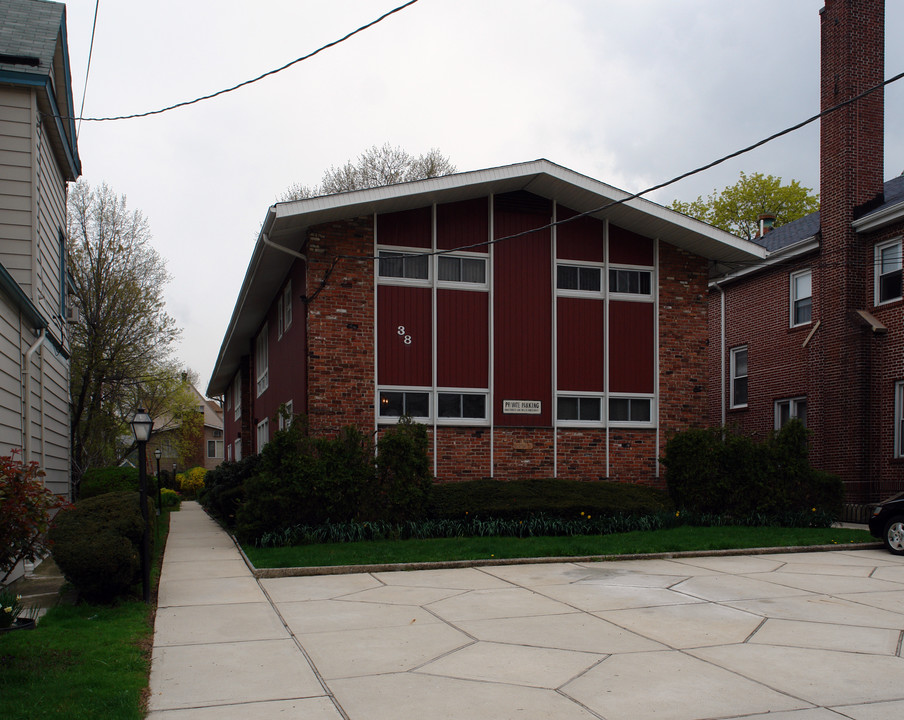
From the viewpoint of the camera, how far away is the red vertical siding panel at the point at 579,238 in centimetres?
1645

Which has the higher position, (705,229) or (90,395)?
(705,229)

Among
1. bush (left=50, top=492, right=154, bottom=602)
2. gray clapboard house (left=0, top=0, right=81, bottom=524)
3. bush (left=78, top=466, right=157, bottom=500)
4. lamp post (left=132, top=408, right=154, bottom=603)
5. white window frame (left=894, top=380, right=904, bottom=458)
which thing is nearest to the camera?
bush (left=50, top=492, right=154, bottom=602)

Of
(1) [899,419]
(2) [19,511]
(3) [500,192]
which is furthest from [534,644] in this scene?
(1) [899,419]

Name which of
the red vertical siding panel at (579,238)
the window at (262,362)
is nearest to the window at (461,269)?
the red vertical siding panel at (579,238)

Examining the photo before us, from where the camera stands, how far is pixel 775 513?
15477 mm

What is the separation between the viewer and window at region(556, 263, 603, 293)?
647 inches

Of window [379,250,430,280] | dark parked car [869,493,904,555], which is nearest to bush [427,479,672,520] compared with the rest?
dark parked car [869,493,904,555]

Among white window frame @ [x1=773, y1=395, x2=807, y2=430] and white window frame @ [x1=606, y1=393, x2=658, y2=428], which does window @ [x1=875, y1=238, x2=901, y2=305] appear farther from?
white window frame @ [x1=606, y1=393, x2=658, y2=428]

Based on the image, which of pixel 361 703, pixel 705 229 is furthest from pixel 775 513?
pixel 361 703

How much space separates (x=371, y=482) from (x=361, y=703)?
8.62 metres

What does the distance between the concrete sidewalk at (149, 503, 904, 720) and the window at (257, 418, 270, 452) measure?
10462 mm

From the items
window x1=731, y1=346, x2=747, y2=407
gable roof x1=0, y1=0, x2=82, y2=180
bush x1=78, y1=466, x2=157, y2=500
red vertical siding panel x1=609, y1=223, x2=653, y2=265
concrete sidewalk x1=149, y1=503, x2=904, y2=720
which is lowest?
concrete sidewalk x1=149, y1=503, x2=904, y2=720

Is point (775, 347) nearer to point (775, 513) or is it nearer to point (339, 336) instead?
point (775, 513)

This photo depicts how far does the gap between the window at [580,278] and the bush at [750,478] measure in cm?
356
